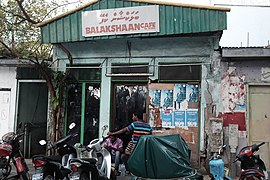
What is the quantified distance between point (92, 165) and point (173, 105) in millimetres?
3693

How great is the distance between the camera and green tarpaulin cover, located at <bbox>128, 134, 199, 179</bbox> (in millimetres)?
6082

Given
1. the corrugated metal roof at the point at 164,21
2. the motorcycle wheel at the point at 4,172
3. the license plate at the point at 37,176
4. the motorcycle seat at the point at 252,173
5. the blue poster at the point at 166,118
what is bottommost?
the motorcycle wheel at the point at 4,172

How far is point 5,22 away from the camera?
39.0 feet

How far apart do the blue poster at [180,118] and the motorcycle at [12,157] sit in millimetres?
4346

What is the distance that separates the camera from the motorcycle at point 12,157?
23.6 ft

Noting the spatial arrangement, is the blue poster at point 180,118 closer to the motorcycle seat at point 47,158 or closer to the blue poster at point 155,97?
the blue poster at point 155,97

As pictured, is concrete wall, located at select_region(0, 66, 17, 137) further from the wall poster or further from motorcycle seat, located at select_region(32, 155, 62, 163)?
the wall poster

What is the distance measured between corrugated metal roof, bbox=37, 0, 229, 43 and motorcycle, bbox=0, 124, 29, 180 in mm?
3825

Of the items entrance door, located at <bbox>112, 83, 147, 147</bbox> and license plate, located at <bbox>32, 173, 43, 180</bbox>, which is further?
entrance door, located at <bbox>112, 83, 147, 147</bbox>

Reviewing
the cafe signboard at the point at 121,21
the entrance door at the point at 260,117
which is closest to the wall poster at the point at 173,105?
the entrance door at the point at 260,117

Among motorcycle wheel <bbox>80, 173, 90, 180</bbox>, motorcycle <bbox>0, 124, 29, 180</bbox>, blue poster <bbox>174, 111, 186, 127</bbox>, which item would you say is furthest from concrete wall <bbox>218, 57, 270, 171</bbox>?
motorcycle <bbox>0, 124, 29, 180</bbox>

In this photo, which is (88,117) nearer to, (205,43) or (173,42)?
(173,42)

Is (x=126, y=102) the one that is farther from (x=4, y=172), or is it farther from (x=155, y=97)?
(x=4, y=172)

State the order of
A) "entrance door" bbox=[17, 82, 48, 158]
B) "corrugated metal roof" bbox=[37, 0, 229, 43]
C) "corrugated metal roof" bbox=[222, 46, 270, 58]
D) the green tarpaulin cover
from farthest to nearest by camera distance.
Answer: "entrance door" bbox=[17, 82, 48, 158] → "corrugated metal roof" bbox=[37, 0, 229, 43] → "corrugated metal roof" bbox=[222, 46, 270, 58] → the green tarpaulin cover
